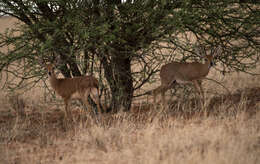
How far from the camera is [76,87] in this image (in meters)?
7.73

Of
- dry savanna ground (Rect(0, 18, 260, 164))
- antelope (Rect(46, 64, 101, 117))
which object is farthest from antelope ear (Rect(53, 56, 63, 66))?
dry savanna ground (Rect(0, 18, 260, 164))

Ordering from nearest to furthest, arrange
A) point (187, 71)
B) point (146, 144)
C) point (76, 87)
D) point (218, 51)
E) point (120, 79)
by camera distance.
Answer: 1. point (146, 144)
2. point (76, 87)
3. point (218, 51)
4. point (120, 79)
5. point (187, 71)

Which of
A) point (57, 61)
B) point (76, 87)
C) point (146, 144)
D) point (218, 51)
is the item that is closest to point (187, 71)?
point (218, 51)

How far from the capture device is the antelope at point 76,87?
302 inches

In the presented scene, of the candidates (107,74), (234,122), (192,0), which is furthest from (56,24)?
(234,122)

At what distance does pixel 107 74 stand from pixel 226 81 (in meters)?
5.18

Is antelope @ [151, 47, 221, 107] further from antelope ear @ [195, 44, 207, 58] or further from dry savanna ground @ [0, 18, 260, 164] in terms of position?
dry savanna ground @ [0, 18, 260, 164]

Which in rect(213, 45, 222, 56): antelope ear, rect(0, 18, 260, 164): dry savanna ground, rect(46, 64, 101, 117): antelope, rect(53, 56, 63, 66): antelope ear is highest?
rect(213, 45, 222, 56): antelope ear

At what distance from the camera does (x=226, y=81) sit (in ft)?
38.7

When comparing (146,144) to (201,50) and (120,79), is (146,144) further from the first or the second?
(201,50)

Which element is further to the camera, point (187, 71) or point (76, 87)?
point (187, 71)

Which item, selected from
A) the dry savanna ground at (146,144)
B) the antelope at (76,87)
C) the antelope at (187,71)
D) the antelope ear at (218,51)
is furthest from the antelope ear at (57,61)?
the antelope ear at (218,51)

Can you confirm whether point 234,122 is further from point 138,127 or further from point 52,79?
point 52,79

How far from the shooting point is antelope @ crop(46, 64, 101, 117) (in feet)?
25.2
